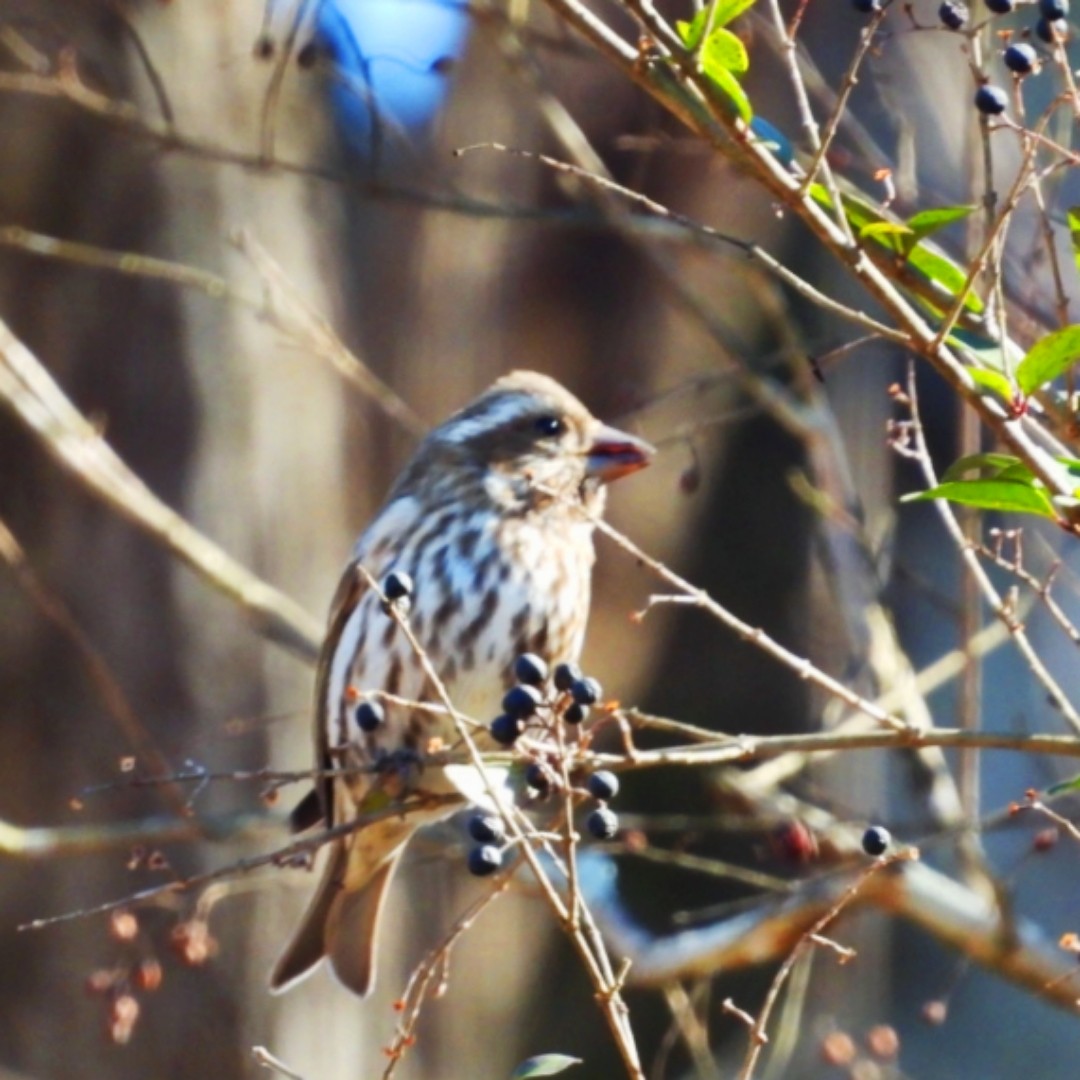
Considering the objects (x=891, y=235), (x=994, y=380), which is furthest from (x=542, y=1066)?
(x=891, y=235)

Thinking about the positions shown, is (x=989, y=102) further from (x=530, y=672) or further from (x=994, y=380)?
(x=530, y=672)

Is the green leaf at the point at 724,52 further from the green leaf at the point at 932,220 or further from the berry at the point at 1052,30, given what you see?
the berry at the point at 1052,30

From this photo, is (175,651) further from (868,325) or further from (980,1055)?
(980,1055)

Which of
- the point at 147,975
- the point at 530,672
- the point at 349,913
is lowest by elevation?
the point at 349,913

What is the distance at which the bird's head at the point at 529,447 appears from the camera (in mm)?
5547

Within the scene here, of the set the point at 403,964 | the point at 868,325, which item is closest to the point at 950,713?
the point at 403,964

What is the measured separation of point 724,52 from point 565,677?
1.09m

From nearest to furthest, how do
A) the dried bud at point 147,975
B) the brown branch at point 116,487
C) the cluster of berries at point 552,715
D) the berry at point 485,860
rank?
the cluster of berries at point 552,715 < the berry at point 485,860 < the dried bud at point 147,975 < the brown branch at point 116,487

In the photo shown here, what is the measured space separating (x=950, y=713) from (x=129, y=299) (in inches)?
219

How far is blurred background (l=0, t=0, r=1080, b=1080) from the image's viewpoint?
6031mm

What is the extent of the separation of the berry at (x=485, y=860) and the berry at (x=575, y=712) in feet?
1.22

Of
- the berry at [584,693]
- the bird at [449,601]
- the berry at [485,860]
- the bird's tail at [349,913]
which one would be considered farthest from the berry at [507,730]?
the bird's tail at [349,913]

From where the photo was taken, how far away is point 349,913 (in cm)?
569

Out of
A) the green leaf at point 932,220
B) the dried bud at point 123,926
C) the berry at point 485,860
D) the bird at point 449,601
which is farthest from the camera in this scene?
the bird at point 449,601
